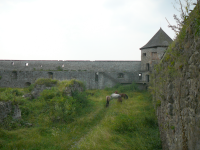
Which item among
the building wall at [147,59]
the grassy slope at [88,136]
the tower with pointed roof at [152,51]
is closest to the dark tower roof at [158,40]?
the tower with pointed roof at [152,51]

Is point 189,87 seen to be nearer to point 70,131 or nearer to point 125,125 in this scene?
point 125,125

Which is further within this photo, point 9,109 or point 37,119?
point 37,119

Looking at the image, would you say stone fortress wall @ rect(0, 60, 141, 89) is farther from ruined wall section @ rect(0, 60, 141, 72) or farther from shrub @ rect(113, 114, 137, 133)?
shrub @ rect(113, 114, 137, 133)

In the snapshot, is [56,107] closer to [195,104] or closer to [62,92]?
[62,92]

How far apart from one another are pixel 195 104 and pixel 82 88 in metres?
13.0

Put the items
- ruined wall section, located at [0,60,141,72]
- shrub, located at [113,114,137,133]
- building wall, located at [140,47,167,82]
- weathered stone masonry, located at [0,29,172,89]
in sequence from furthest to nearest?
ruined wall section, located at [0,60,141,72] → weathered stone masonry, located at [0,29,172,89] → building wall, located at [140,47,167,82] → shrub, located at [113,114,137,133]

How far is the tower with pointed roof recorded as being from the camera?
22.3 m

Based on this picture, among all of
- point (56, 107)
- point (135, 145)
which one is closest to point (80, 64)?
point (56, 107)

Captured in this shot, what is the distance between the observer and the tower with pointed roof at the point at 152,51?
22328mm

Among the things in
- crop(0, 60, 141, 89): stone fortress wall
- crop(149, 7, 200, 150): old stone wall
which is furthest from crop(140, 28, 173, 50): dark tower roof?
crop(149, 7, 200, 150): old stone wall

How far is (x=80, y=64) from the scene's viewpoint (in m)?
28.1

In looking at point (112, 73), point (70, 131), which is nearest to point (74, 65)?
point (112, 73)

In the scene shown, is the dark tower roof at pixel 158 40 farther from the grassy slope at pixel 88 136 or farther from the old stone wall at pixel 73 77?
the grassy slope at pixel 88 136

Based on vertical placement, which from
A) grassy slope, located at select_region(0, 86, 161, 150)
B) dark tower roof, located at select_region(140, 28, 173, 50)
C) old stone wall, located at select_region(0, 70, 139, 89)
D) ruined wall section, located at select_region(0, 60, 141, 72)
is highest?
dark tower roof, located at select_region(140, 28, 173, 50)
